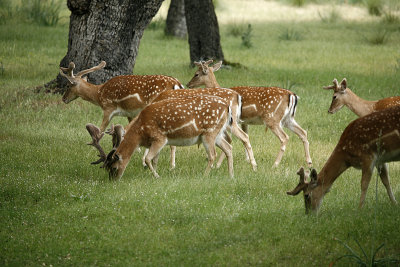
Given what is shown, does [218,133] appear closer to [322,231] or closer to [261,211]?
[261,211]

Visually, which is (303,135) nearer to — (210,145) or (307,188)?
(210,145)

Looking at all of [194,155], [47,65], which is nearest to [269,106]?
[194,155]

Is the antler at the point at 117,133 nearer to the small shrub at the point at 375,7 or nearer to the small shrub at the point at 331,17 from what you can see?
the small shrub at the point at 331,17

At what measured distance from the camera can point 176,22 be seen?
20.4m

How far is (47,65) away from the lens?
14.9m

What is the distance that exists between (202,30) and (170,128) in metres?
7.71

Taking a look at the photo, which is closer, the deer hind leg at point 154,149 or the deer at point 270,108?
the deer hind leg at point 154,149

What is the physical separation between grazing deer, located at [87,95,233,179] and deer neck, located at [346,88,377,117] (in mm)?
2334

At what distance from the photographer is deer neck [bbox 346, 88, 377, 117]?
9.01m

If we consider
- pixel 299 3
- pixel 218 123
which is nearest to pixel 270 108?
pixel 218 123

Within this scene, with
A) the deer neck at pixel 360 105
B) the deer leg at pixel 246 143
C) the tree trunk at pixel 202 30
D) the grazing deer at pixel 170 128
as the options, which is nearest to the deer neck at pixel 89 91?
the grazing deer at pixel 170 128

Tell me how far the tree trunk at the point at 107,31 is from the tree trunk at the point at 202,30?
3.30 m

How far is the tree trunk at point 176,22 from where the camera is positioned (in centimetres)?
1985

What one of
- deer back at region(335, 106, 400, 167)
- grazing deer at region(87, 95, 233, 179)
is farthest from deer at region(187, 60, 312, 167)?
deer back at region(335, 106, 400, 167)
